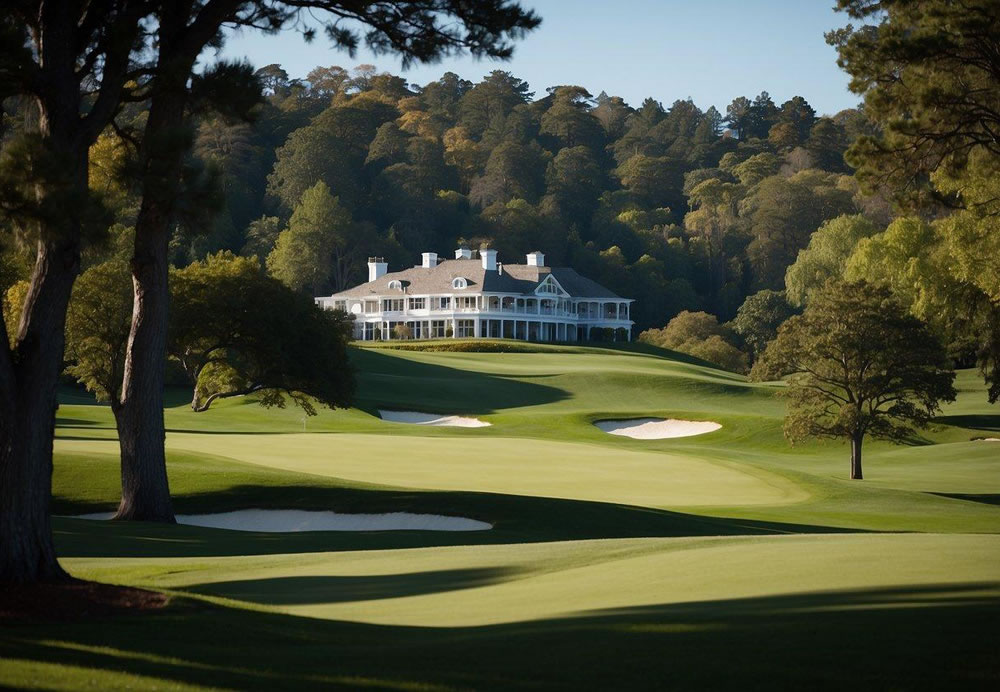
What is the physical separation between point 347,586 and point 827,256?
85.4m

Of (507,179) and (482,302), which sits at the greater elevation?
(507,179)

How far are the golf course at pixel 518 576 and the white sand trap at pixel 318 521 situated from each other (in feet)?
0.71

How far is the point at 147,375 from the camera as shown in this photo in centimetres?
2005

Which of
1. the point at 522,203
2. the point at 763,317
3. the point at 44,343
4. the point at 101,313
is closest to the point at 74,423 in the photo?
the point at 101,313

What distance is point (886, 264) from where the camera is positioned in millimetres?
72188

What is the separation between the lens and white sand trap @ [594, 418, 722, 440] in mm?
50438

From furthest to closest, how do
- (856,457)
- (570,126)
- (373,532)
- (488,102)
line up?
1. (488,102)
2. (570,126)
3. (856,457)
4. (373,532)

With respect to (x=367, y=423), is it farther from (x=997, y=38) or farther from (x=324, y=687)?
(x=324, y=687)

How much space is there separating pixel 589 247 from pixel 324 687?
377ft

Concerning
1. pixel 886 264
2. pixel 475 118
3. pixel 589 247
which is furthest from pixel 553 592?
pixel 475 118

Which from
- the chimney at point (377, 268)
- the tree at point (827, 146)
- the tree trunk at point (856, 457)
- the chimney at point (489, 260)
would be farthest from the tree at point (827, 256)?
the tree trunk at point (856, 457)

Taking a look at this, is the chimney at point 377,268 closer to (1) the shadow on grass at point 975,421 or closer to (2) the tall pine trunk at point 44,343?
(1) the shadow on grass at point 975,421

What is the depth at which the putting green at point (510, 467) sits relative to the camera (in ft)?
93.5

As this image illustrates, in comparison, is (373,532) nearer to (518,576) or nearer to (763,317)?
(518,576)
